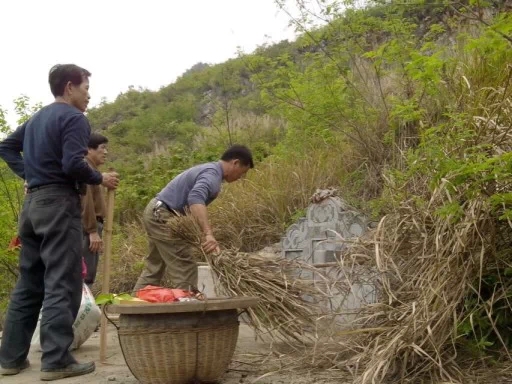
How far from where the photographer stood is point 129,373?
4.87 m

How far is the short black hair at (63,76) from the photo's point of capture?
5.08m

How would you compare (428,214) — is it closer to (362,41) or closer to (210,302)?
(210,302)

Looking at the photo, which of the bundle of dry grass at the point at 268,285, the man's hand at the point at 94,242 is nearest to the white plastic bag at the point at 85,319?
the man's hand at the point at 94,242

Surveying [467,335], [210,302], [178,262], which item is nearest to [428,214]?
[467,335]

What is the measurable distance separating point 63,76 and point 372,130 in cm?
345

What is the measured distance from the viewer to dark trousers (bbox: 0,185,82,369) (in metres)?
4.79

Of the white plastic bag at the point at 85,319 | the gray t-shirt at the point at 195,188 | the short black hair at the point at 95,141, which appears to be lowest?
the white plastic bag at the point at 85,319

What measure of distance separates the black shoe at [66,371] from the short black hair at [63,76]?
73.3 inches

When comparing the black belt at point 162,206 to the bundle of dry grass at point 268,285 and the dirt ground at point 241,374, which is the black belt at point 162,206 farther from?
the dirt ground at point 241,374

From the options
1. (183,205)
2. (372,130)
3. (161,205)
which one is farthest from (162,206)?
(372,130)

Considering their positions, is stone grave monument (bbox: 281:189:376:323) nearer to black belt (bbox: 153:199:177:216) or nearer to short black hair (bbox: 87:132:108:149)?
black belt (bbox: 153:199:177:216)

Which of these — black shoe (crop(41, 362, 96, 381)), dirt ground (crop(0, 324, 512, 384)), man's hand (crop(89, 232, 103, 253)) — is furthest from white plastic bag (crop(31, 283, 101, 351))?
black shoe (crop(41, 362, 96, 381))

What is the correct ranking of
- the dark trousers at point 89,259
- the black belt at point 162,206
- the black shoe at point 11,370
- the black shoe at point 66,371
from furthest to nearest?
the dark trousers at point 89,259
the black belt at point 162,206
the black shoe at point 11,370
the black shoe at point 66,371

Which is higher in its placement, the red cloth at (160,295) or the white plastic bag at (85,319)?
the red cloth at (160,295)
